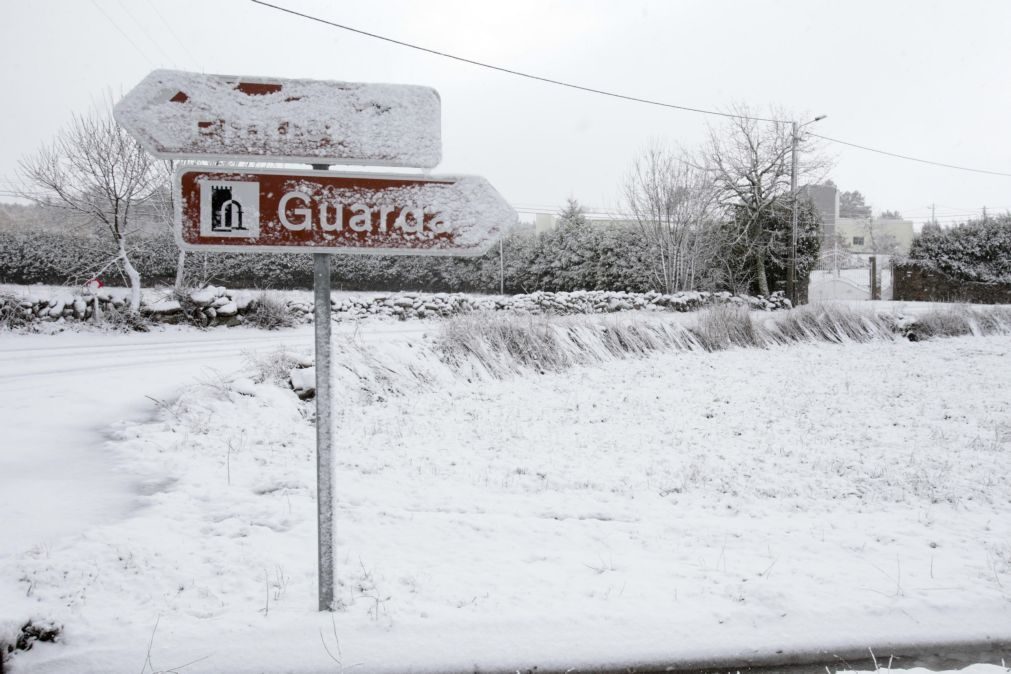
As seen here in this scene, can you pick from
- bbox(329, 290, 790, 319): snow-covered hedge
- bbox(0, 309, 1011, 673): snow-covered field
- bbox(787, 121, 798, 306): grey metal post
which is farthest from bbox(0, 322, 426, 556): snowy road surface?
bbox(787, 121, 798, 306): grey metal post

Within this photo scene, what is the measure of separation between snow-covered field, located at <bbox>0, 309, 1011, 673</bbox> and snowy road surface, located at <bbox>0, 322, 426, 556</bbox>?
0.15 feet

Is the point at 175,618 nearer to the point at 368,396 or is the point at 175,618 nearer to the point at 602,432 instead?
the point at 602,432

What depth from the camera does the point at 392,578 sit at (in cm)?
318

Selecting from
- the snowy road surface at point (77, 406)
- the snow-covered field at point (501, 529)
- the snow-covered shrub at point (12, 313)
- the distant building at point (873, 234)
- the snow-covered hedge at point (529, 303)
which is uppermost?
the distant building at point (873, 234)

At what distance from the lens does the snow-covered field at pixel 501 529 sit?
2.67 meters

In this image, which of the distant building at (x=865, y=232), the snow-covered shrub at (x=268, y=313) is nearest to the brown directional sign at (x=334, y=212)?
the snow-covered shrub at (x=268, y=313)

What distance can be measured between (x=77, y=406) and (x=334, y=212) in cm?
581

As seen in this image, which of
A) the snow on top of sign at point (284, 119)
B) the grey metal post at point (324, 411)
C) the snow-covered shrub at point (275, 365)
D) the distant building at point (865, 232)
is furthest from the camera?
the distant building at point (865, 232)

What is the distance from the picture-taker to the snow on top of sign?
94.6 inches

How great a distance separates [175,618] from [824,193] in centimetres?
6097

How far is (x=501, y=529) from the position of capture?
155 inches

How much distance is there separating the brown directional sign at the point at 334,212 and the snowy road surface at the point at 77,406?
2.21m

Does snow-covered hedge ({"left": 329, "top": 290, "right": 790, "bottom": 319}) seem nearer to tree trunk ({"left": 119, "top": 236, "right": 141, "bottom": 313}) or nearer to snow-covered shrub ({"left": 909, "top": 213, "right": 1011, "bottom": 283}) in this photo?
tree trunk ({"left": 119, "top": 236, "right": 141, "bottom": 313})

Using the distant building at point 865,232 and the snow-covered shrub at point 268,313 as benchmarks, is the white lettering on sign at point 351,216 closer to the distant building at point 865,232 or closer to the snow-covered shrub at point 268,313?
the snow-covered shrub at point 268,313
